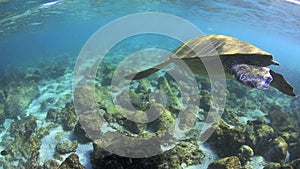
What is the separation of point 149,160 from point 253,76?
237 cm

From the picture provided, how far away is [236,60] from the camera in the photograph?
197 inches

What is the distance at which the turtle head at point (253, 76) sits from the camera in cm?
395

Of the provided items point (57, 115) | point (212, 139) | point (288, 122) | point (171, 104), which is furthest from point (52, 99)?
point (288, 122)

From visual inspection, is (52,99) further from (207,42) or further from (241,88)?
(241,88)

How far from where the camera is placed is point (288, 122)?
345 inches

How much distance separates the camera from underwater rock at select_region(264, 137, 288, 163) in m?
6.06

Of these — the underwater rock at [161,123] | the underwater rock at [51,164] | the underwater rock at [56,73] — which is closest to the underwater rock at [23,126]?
the underwater rock at [51,164]

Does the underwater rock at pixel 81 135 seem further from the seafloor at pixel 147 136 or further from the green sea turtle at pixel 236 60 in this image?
the green sea turtle at pixel 236 60

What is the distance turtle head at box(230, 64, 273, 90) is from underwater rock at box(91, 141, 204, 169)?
203 centimetres

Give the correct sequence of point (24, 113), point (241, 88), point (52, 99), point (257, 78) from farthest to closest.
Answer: point (241, 88), point (52, 99), point (24, 113), point (257, 78)

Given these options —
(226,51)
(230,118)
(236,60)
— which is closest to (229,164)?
(236,60)

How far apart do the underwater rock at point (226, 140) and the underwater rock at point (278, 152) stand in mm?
794

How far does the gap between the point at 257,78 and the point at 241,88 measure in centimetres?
961

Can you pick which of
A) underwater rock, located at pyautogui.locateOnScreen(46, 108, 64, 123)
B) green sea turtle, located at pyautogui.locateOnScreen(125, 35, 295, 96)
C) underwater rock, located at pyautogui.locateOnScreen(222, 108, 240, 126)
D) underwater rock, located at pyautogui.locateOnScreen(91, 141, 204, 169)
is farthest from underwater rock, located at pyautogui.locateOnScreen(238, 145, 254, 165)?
underwater rock, located at pyautogui.locateOnScreen(46, 108, 64, 123)
